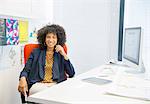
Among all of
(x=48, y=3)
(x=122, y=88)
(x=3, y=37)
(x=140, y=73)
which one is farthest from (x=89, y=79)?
(x=48, y=3)

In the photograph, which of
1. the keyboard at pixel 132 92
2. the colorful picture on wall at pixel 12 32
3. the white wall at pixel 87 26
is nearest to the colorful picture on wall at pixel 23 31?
the colorful picture on wall at pixel 12 32

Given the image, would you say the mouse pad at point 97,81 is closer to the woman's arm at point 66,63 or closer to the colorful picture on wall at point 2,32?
the woman's arm at point 66,63

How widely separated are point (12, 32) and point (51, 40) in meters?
0.47

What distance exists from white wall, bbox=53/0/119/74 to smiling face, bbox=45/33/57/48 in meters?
1.10

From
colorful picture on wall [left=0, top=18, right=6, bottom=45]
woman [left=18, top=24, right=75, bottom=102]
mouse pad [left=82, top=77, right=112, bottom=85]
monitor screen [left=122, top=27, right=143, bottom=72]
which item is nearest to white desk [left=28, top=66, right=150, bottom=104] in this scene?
mouse pad [left=82, top=77, right=112, bottom=85]

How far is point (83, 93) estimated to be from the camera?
1311 mm

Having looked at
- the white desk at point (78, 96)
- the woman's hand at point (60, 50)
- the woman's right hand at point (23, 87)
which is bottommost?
the woman's right hand at point (23, 87)

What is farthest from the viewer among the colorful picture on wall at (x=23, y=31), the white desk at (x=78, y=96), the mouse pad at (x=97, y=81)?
the colorful picture on wall at (x=23, y=31)

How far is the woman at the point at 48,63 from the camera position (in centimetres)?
212

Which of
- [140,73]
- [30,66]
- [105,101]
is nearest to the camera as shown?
[105,101]

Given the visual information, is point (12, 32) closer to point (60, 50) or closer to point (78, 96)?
point (60, 50)

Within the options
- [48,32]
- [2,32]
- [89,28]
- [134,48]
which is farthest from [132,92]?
[89,28]

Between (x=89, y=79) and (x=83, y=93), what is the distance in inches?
16.7

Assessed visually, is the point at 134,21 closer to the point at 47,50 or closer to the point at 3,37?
the point at 47,50
